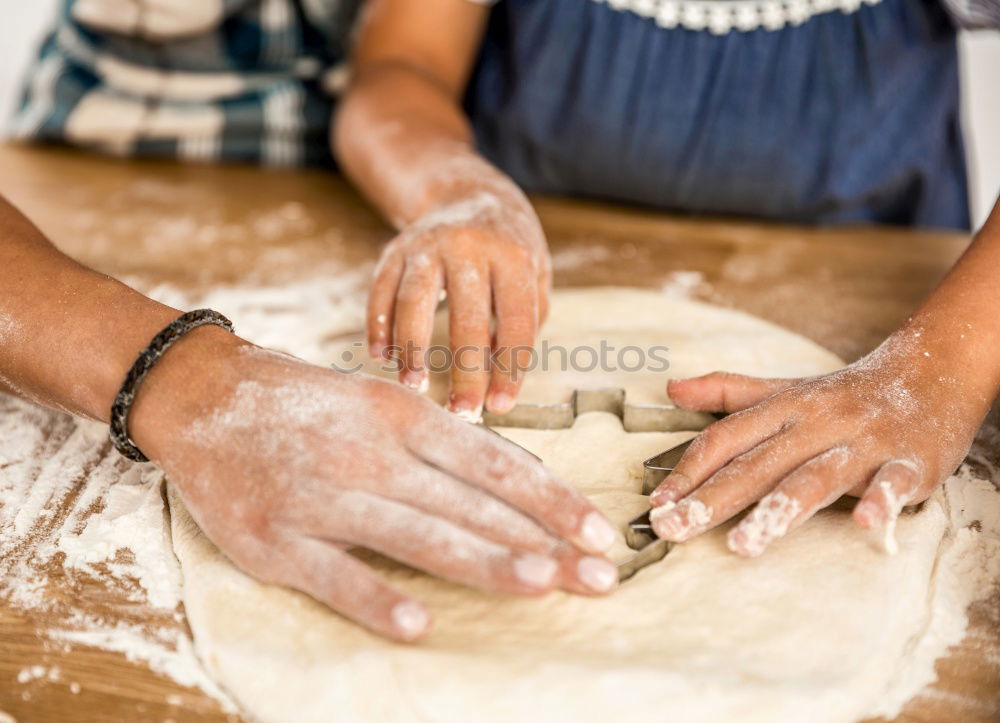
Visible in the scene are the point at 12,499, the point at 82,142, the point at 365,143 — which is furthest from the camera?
the point at 82,142

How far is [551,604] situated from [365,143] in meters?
0.92

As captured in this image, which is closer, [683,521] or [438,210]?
[683,521]

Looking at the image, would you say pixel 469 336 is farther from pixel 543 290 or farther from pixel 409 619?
pixel 409 619

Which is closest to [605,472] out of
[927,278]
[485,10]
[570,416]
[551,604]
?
[570,416]

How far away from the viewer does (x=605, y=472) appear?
0.91 metres

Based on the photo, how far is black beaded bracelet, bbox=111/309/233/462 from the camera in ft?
2.60

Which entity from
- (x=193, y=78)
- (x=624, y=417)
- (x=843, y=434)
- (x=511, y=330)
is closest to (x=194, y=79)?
(x=193, y=78)

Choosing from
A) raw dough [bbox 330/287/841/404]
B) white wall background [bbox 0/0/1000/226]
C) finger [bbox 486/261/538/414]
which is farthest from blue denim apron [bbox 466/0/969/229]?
white wall background [bbox 0/0/1000/226]

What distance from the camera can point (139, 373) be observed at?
0.79 meters

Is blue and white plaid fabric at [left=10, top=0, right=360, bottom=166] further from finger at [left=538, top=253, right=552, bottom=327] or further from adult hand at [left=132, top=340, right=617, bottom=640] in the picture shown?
adult hand at [left=132, top=340, right=617, bottom=640]

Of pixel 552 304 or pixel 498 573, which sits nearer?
pixel 498 573

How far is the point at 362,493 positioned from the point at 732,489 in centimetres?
32

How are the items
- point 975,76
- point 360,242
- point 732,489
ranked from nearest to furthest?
point 732,489
point 360,242
point 975,76

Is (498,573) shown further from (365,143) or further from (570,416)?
(365,143)
